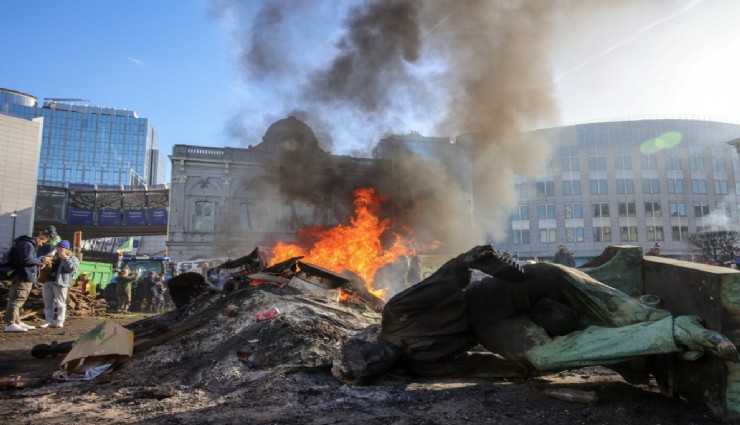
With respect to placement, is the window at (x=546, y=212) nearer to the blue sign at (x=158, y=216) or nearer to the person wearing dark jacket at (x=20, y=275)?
the blue sign at (x=158, y=216)

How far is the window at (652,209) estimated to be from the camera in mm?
47719

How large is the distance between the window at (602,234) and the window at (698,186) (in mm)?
11005

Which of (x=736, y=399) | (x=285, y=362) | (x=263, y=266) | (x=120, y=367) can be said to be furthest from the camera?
(x=263, y=266)

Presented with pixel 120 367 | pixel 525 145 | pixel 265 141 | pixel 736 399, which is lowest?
pixel 120 367

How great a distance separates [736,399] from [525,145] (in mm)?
21340

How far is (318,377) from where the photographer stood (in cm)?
416

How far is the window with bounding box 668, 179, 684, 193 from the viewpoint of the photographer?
158 ft

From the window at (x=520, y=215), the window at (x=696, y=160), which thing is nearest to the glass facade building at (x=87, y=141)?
the window at (x=520, y=215)

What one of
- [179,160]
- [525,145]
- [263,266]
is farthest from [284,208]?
[263,266]

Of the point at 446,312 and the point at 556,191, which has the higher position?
the point at 556,191

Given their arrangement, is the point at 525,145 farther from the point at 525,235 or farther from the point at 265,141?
the point at 525,235

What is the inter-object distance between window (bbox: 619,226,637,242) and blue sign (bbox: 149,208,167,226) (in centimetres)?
4556

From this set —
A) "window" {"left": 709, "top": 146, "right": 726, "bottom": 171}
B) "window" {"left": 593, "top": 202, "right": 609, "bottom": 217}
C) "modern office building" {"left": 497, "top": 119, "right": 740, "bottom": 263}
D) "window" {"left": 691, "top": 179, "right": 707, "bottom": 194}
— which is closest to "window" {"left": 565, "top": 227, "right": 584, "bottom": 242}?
"modern office building" {"left": 497, "top": 119, "right": 740, "bottom": 263}

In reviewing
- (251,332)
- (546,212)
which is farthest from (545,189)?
(251,332)
